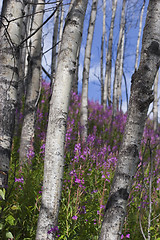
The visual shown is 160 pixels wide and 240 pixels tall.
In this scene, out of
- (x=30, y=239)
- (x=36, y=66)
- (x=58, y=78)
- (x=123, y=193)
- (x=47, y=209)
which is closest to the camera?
(x=123, y=193)

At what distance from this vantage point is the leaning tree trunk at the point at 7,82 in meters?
2.29

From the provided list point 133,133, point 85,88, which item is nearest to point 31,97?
point 85,88

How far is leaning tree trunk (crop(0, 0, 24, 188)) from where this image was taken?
7.52 feet

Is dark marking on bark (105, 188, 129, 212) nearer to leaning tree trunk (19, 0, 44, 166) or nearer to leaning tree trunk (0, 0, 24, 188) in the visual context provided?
leaning tree trunk (0, 0, 24, 188)

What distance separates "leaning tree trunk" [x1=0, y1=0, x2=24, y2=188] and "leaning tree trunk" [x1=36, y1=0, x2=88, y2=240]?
0.58 m

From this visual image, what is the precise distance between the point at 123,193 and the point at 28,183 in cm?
172

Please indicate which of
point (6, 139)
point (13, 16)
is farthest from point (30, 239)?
point (13, 16)

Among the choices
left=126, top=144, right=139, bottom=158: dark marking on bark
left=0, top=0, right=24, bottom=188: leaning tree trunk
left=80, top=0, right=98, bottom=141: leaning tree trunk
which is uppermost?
left=80, top=0, right=98, bottom=141: leaning tree trunk

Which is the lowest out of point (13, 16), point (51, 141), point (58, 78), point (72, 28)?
point (51, 141)

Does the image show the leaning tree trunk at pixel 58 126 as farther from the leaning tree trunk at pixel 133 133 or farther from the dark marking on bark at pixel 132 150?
the dark marking on bark at pixel 132 150

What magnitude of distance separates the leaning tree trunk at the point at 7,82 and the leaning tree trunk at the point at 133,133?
1.31 m

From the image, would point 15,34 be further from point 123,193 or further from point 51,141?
point 123,193

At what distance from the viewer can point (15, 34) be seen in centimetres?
242

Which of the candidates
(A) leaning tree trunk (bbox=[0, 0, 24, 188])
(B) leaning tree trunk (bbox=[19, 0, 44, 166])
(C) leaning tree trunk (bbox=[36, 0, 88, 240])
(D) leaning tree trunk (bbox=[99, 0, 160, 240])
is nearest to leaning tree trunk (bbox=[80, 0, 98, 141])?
(B) leaning tree trunk (bbox=[19, 0, 44, 166])
